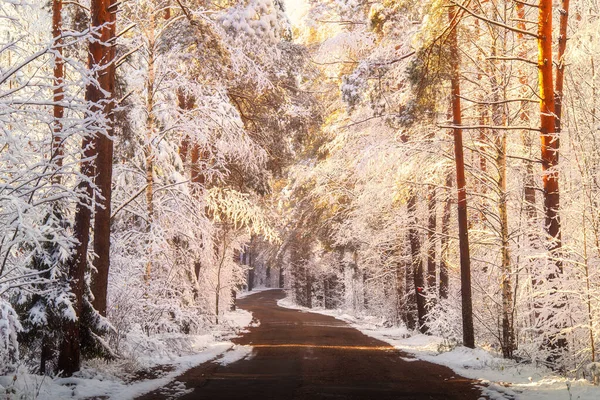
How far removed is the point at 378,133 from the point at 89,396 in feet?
51.9

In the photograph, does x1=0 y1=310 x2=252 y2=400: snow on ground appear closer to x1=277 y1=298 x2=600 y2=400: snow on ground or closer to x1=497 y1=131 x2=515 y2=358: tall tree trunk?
x1=277 y1=298 x2=600 y2=400: snow on ground

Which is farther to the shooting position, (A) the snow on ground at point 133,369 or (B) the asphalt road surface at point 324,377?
(B) the asphalt road surface at point 324,377

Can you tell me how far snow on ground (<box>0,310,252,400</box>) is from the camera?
727cm

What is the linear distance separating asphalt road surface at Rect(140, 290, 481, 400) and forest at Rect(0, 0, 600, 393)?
1881mm

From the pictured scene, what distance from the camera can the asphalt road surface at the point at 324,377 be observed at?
27.0 ft

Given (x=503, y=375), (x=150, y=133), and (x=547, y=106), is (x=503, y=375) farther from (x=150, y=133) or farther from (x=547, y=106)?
(x=150, y=133)

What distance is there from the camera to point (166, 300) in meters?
12.9

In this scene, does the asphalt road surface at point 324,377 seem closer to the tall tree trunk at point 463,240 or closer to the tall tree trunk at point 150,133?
the tall tree trunk at point 463,240

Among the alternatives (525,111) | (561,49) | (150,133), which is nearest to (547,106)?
(561,49)

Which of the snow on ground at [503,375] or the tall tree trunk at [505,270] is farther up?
the tall tree trunk at [505,270]

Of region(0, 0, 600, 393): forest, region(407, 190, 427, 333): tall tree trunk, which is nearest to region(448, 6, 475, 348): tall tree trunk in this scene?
region(0, 0, 600, 393): forest

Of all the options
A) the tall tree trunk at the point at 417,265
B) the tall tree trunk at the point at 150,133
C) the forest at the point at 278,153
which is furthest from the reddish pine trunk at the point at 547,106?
the tall tree trunk at the point at 150,133

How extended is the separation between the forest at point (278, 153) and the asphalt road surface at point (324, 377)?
1881 millimetres

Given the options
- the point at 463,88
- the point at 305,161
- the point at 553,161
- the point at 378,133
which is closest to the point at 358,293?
the point at 305,161
